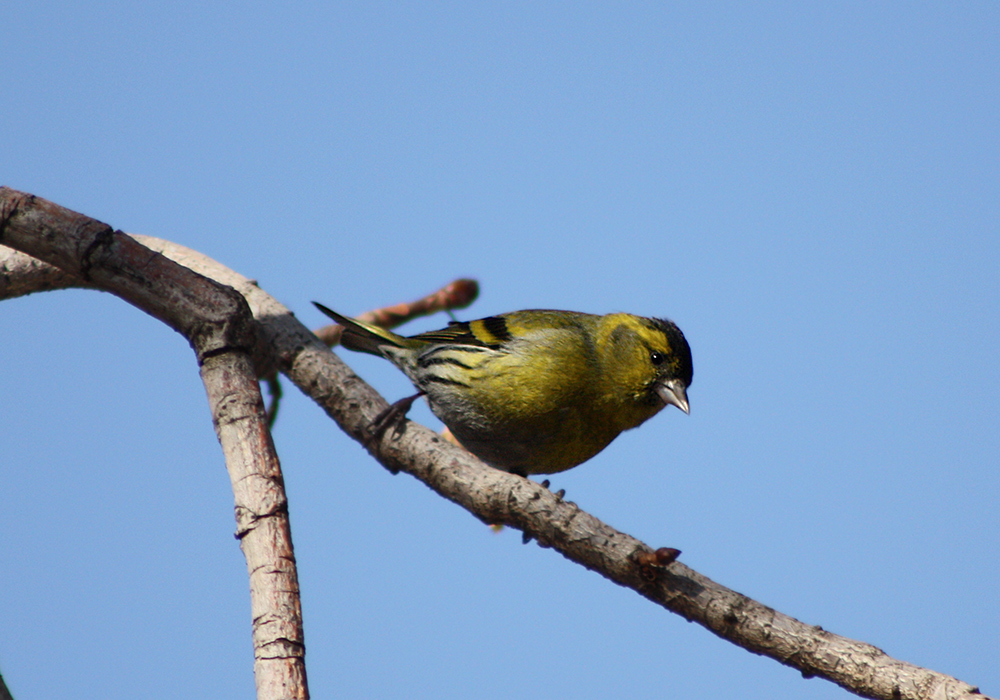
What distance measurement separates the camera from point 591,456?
14.3ft

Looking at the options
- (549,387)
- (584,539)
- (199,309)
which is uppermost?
(549,387)

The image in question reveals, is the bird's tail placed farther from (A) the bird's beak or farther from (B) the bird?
(A) the bird's beak

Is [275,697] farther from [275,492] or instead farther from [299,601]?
[275,492]

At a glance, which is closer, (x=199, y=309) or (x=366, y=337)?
(x=199, y=309)

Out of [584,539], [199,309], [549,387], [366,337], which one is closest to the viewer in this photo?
[584,539]

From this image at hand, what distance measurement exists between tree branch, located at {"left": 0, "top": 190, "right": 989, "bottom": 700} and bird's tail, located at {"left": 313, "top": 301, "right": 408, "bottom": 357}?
609 mm

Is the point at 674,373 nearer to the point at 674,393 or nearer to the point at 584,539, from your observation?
the point at 674,393

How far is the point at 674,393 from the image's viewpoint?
4211 millimetres

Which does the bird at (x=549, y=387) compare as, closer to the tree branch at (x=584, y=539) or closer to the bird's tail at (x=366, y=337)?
the bird's tail at (x=366, y=337)

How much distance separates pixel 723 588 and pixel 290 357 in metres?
2.20

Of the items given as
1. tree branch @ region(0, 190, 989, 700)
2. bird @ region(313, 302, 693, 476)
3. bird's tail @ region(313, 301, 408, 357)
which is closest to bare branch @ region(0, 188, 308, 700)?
tree branch @ region(0, 190, 989, 700)

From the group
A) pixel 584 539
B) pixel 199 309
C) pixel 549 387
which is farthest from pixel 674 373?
pixel 199 309

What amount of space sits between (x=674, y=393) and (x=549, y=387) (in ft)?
2.03

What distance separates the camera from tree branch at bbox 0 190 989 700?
254 centimetres
